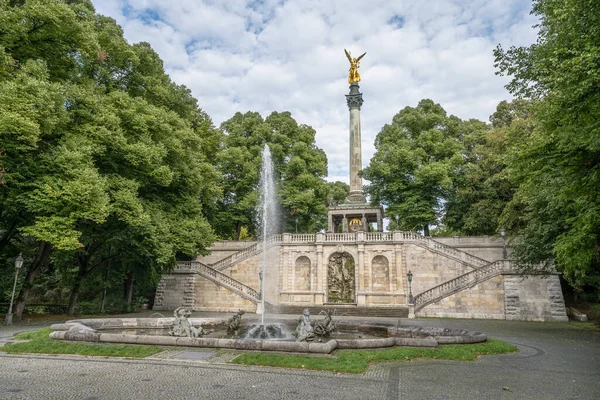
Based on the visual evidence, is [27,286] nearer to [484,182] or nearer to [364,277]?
[364,277]

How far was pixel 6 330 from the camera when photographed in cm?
1398

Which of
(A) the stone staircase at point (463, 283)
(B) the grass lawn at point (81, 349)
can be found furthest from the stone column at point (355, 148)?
(B) the grass lawn at point (81, 349)

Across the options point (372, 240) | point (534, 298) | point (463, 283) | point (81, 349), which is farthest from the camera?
point (372, 240)

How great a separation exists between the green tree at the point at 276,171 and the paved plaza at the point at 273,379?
90.6ft

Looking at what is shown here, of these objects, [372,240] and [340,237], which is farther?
[340,237]

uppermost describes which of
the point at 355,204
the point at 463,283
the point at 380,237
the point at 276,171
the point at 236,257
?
the point at 276,171

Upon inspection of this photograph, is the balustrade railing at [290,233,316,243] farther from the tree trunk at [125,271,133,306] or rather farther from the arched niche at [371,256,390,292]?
the tree trunk at [125,271,133,306]

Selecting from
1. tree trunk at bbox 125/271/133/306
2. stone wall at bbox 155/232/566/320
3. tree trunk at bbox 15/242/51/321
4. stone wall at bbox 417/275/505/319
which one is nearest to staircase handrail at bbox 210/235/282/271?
stone wall at bbox 155/232/566/320

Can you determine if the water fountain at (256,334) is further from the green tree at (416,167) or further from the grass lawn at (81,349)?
the green tree at (416,167)

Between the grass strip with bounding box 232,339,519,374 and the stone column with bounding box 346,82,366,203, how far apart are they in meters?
26.2

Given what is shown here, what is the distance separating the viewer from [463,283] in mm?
24625

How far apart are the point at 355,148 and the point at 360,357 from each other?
99.2 feet


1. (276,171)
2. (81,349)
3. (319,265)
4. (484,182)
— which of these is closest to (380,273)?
(319,265)

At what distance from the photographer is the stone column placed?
36906 mm
